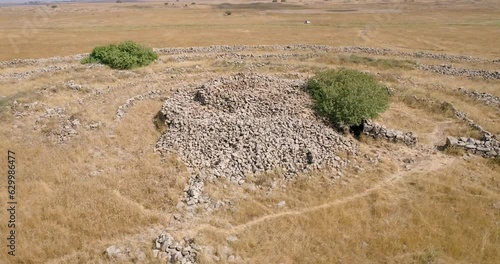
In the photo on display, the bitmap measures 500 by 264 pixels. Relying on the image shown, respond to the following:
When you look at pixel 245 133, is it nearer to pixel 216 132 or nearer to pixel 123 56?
pixel 216 132

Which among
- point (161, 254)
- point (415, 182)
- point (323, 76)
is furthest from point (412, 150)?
point (161, 254)

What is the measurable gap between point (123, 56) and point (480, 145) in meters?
29.0

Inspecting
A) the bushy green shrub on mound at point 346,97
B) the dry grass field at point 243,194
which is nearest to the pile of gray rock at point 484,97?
the dry grass field at point 243,194

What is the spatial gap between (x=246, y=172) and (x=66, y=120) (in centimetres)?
1177

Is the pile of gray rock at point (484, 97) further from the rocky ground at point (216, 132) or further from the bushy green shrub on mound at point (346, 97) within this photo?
the bushy green shrub on mound at point (346, 97)

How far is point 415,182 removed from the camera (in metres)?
14.4

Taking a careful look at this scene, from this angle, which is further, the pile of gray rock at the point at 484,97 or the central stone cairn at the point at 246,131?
the pile of gray rock at the point at 484,97

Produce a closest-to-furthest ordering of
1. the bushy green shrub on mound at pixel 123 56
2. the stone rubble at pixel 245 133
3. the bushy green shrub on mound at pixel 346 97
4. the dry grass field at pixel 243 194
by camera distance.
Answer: the dry grass field at pixel 243 194
the stone rubble at pixel 245 133
the bushy green shrub on mound at pixel 346 97
the bushy green shrub on mound at pixel 123 56

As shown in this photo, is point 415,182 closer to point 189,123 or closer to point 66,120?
point 189,123

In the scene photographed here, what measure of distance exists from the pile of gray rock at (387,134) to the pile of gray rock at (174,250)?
1126cm

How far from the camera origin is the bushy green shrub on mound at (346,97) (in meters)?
18.1

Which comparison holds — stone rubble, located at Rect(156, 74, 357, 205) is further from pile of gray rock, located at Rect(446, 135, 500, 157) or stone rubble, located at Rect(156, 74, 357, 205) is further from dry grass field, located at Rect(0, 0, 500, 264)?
pile of gray rock, located at Rect(446, 135, 500, 157)

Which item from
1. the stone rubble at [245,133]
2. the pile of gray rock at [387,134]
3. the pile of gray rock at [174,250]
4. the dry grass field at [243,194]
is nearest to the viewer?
the pile of gray rock at [174,250]

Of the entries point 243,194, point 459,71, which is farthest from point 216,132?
point 459,71
